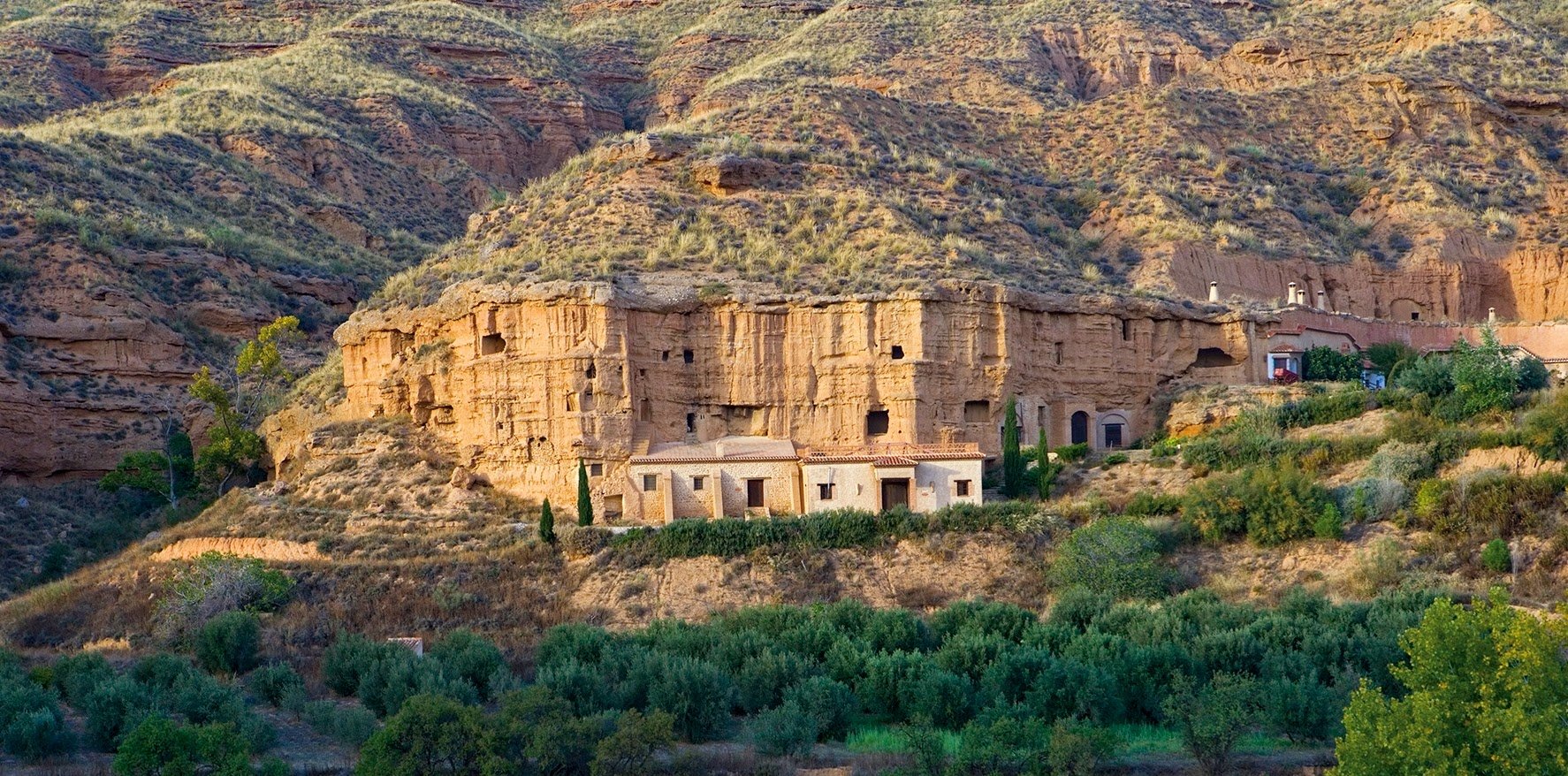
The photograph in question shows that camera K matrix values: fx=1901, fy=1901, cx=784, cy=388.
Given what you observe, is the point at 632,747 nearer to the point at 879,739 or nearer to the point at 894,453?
the point at 879,739

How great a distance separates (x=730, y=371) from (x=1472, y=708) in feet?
80.8

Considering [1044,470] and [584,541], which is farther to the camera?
[1044,470]

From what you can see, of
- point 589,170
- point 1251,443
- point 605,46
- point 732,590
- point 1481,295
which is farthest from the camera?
point 605,46

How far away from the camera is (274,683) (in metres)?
29.7

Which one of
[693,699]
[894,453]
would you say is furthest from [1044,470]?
[693,699]

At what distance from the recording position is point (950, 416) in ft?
136

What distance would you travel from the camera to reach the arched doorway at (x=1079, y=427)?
43.9m

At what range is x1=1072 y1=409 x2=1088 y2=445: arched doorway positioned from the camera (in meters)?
43.9

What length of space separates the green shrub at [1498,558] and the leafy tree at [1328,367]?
11088mm

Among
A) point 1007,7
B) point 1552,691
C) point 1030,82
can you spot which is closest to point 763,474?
point 1552,691

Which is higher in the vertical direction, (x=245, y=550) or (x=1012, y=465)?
(x=1012, y=465)

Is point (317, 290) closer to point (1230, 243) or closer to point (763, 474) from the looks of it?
point (763, 474)

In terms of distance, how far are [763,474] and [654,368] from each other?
147 inches

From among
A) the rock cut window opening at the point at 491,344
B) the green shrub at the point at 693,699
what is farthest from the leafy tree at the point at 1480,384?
the rock cut window opening at the point at 491,344
